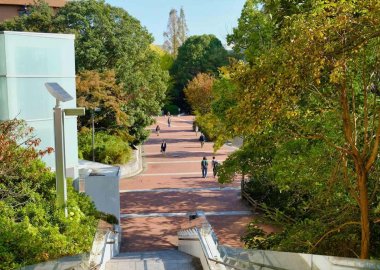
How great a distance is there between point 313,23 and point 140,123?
26.2 m

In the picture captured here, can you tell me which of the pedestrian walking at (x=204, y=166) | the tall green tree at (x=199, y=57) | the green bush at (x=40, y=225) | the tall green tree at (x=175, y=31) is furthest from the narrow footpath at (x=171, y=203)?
the tall green tree at (x=175, y=31)

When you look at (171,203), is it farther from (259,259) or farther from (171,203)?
(259,259)

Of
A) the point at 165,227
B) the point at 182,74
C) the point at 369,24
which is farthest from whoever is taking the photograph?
the point at 182,74

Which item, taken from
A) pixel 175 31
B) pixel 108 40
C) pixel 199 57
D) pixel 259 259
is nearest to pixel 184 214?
pixel 259 259

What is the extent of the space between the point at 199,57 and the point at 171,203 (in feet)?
144

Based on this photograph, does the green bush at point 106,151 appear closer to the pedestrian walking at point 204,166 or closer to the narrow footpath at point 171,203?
the narrow footpath at point 171,203

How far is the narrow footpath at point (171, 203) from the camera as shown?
51.4ft

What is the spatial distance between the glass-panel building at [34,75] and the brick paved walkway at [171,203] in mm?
3717

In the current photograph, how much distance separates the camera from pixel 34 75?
41.8ft

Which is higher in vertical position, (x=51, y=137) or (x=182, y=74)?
(x=182, y=74)

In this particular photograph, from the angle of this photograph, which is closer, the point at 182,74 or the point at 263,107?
the point at 263,107

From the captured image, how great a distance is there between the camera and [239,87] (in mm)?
6164

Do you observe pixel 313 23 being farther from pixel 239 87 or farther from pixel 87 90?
pixel 87 90

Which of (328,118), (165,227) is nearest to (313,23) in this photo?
(328,118)
